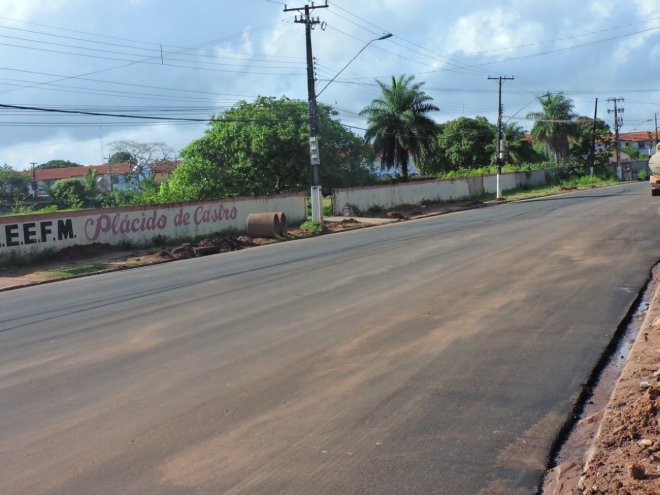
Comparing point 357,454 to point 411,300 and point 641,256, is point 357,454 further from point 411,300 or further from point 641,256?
point 641,256

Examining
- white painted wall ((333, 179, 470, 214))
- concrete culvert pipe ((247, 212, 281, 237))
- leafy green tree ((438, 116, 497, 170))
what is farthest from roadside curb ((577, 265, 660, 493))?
leafy green tree ((438, 116, 497, 170))

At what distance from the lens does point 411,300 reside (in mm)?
11312

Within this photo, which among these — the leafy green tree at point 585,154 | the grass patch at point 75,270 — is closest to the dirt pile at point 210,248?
the grass patch at point 75,270

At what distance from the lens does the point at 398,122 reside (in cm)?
6112

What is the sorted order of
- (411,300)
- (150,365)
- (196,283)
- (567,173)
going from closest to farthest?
1. (150,365)
2. (411,300)
3. (196,283)
4. (567,173)

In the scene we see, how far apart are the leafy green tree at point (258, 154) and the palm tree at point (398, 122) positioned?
12.3 meters

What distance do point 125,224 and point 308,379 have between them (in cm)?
2109

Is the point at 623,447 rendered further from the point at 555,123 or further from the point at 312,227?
the point at 555,123

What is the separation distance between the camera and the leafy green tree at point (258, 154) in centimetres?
4316

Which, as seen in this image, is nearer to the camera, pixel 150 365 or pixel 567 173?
pixel 150 365

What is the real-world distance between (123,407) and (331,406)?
1.88 meters

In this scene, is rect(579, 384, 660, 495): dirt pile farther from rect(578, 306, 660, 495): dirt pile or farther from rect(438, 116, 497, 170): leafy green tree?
rect(438, 116, 497, 170): leafy green tree

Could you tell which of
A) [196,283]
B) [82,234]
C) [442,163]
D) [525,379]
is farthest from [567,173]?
[525,379]

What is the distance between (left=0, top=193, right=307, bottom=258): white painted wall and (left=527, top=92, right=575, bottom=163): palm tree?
191 feet
